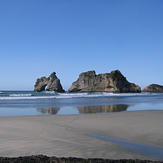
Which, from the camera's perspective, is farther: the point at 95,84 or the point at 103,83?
the point at 95,84

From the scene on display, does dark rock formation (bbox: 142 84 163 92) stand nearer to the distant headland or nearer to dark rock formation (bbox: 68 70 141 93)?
the distant headland

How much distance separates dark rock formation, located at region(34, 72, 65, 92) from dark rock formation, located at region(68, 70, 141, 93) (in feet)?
25.7

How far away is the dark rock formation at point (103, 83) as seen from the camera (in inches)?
3917

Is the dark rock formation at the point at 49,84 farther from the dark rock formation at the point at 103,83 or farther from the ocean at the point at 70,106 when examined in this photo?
the ocean at the point at 70,106

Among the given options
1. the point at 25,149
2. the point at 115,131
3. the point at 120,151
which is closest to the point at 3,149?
the point at 25,149

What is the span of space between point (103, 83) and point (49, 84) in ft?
103

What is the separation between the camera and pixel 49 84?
111 meters

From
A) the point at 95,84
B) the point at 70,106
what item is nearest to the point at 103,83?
the point at 95,84

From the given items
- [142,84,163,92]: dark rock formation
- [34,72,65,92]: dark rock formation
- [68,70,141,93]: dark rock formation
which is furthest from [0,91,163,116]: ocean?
[142,84,163,92]: dark rock formation

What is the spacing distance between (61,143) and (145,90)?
403 ft

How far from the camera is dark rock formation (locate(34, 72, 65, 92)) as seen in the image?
360 feet

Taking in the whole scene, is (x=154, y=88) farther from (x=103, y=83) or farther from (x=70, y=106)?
(x=70, y=106)

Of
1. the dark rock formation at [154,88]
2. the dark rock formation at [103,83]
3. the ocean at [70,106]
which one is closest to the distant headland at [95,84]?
the dark rock formation at [103,83]

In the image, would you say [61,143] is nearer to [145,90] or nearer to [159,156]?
[159,156]
